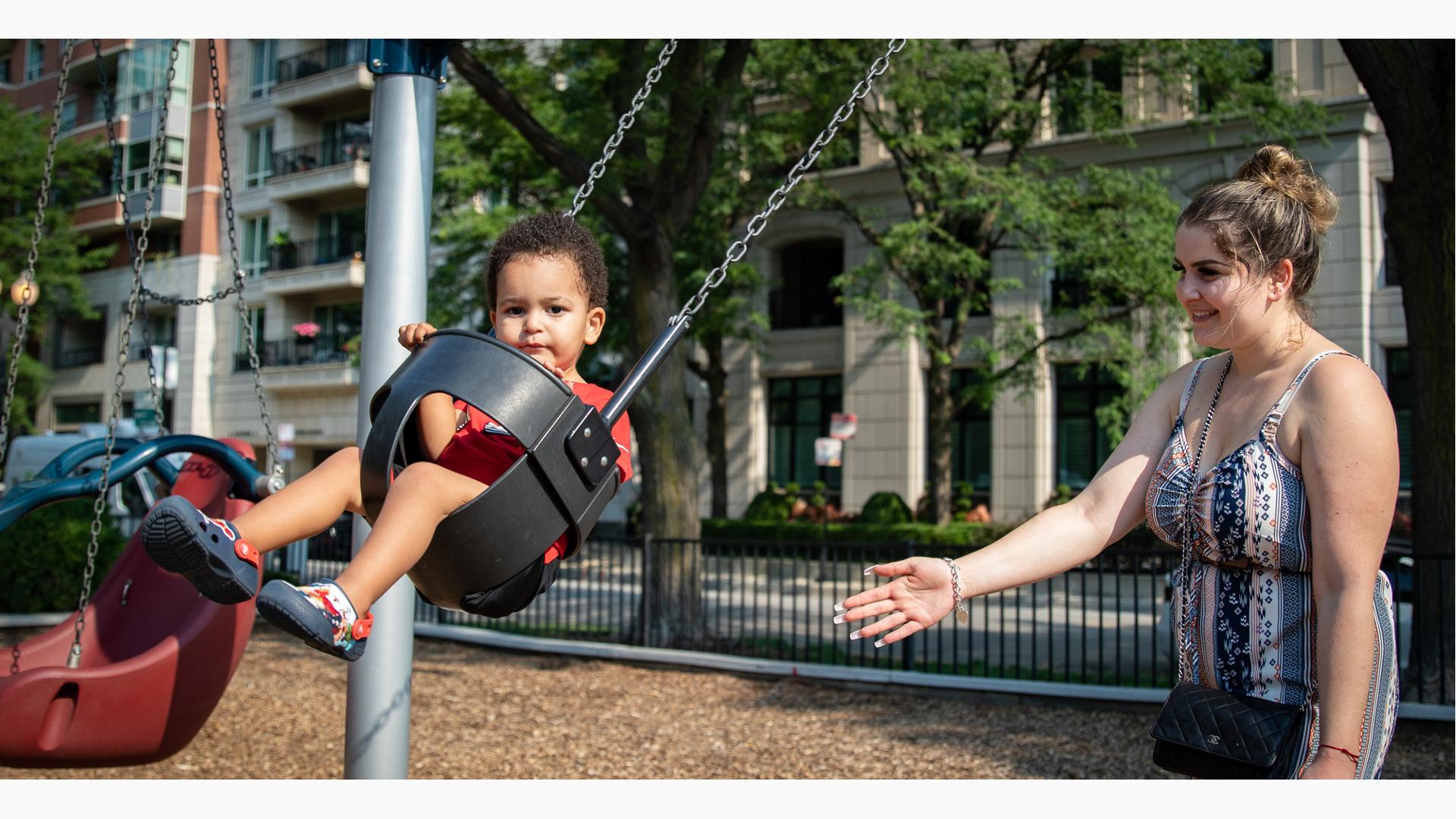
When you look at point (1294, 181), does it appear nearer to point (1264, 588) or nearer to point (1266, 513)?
point (1266, 513)

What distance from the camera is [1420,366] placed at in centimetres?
758

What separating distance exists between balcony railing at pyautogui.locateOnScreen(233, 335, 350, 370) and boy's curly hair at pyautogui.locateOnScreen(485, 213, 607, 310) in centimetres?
3118

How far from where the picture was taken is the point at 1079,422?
74.1 ft

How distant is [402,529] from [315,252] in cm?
3346

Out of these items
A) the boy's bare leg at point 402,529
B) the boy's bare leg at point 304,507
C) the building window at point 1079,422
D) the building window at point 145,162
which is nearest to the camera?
the boy's bare leg at point 402,529

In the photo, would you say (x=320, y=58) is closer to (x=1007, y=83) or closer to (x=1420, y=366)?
(x=1007, y=83)

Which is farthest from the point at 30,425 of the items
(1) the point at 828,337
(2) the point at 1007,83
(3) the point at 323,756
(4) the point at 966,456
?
(3) the point at 323,756

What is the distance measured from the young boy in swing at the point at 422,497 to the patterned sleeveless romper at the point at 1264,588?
1.19 m

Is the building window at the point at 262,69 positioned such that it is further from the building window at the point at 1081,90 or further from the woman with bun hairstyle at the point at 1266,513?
the woman with bun hairstyle at the point at 1266,513

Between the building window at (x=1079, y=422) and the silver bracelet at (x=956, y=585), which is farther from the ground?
the building window at (x=1079, y=422)

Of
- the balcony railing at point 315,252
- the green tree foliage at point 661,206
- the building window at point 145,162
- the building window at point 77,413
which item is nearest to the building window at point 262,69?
the building window at point 145,162

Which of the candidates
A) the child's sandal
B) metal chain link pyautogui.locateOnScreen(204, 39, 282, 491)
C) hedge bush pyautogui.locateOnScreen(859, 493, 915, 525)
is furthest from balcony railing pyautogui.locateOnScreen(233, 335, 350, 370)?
the child's sandal

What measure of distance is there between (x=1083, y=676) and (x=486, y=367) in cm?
665

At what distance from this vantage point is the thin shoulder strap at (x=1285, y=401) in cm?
221
